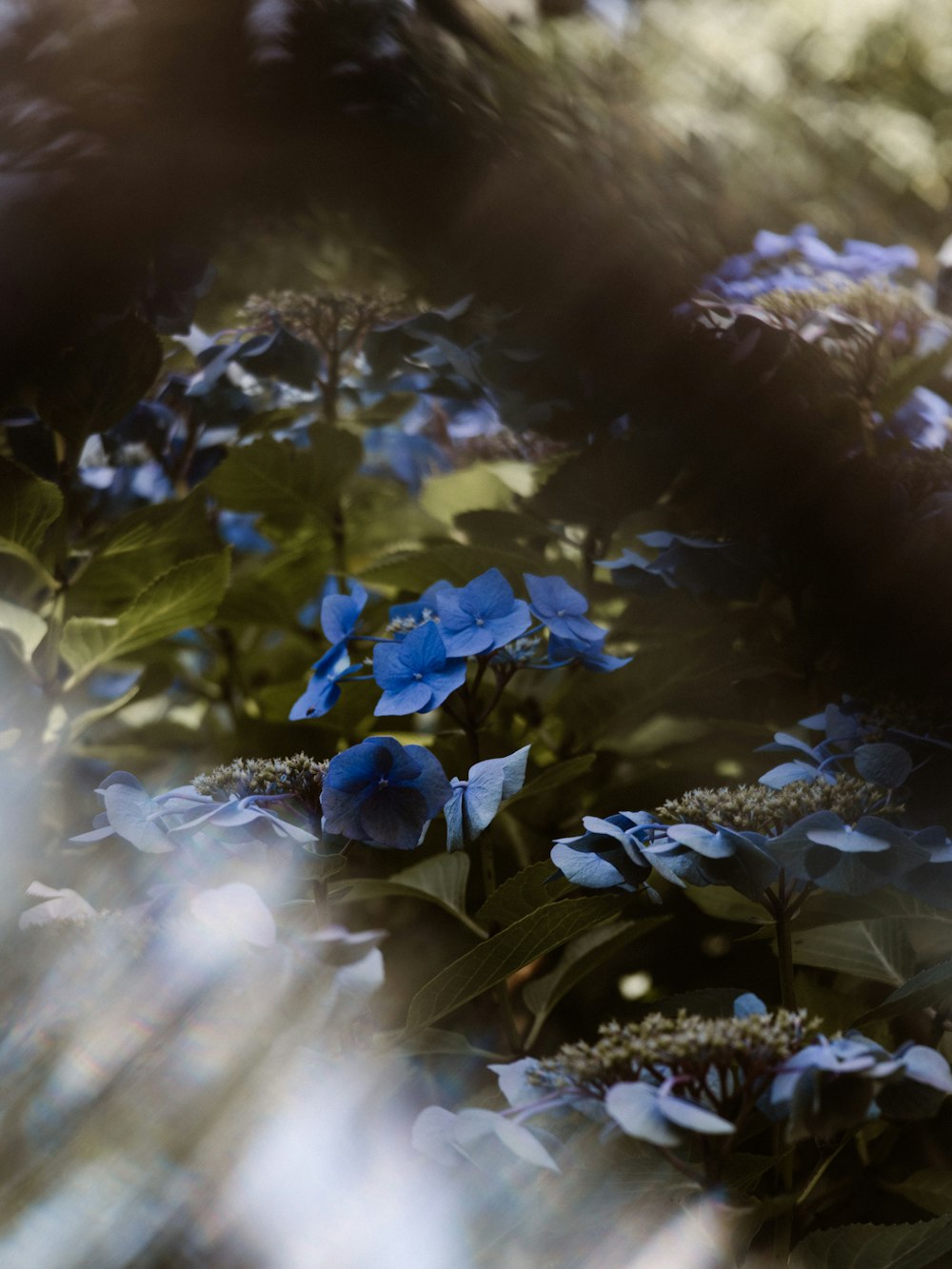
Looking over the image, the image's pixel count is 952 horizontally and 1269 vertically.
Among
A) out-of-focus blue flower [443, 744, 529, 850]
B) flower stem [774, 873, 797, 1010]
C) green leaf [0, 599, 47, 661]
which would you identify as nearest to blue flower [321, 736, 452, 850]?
out-of-focus blue flower [443, 744, 529, 850]

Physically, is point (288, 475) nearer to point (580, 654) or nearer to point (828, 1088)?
point (580, 654)

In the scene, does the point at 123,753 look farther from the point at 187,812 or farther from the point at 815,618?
the point at 815,618

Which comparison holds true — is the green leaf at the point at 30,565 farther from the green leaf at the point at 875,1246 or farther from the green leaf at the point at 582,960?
the green leaf at the point at 875,1246

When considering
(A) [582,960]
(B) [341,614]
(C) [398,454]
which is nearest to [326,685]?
(B) [341,614]

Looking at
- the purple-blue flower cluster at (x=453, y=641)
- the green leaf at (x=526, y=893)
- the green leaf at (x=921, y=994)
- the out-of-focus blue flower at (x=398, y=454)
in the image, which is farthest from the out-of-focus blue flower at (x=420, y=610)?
the out-of-focus blue flower at (x=398, y=454)

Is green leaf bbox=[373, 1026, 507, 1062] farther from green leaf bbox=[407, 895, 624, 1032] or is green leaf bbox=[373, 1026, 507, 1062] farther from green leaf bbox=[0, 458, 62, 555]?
green leaf bbox=[0, 458, 62, 555]

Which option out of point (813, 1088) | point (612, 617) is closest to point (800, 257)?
point (612, 617)

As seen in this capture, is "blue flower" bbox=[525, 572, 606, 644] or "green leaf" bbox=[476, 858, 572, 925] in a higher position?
"blue flower" bbox=[525, 572, 606, 644]

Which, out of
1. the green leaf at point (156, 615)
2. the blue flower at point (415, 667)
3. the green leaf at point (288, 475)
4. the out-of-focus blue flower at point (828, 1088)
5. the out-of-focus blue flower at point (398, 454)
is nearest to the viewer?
the out-of-focus blue flower at point (828, 1088)
